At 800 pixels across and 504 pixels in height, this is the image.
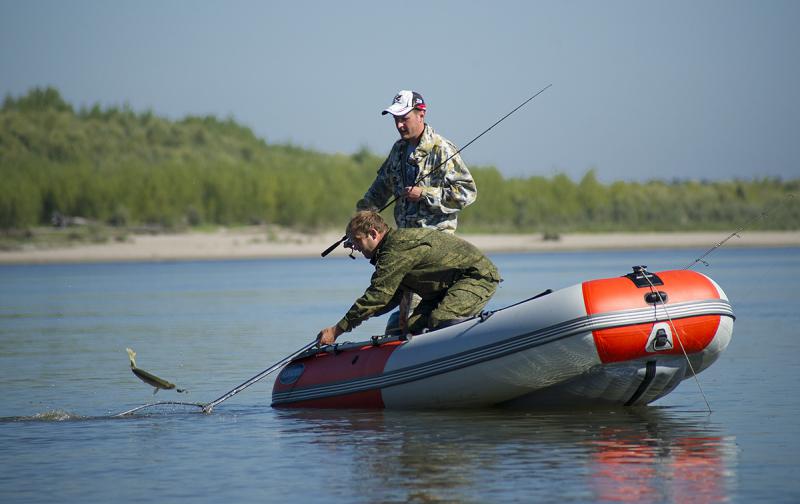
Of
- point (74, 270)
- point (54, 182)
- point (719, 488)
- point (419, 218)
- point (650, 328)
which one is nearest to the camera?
point (719, 488)

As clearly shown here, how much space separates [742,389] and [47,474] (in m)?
4.98

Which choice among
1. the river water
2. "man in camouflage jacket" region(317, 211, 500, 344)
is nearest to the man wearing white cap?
"man in camouflage jacket" region(317, 211, 500, 344)

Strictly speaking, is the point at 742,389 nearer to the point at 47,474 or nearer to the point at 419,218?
the point at 419,218

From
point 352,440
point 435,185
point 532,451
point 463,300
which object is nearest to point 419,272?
point 463,300

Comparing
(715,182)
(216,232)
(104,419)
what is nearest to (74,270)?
(216,232)

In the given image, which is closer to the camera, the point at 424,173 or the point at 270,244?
the point at 424,173

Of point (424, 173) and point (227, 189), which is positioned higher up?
point (227, 189)

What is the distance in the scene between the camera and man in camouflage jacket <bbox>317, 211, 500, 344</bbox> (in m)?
7.58

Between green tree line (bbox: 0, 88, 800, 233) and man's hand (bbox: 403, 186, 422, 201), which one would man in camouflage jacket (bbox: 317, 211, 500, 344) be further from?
green tree line (bbox: 0, 88, 800, 233)

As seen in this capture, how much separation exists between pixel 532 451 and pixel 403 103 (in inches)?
89.3

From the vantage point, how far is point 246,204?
45875 millimetres

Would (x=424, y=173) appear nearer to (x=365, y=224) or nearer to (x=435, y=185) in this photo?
(x=435, y=185)

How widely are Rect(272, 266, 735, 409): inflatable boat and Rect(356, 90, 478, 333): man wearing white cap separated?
403mm

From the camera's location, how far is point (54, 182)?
148ft
